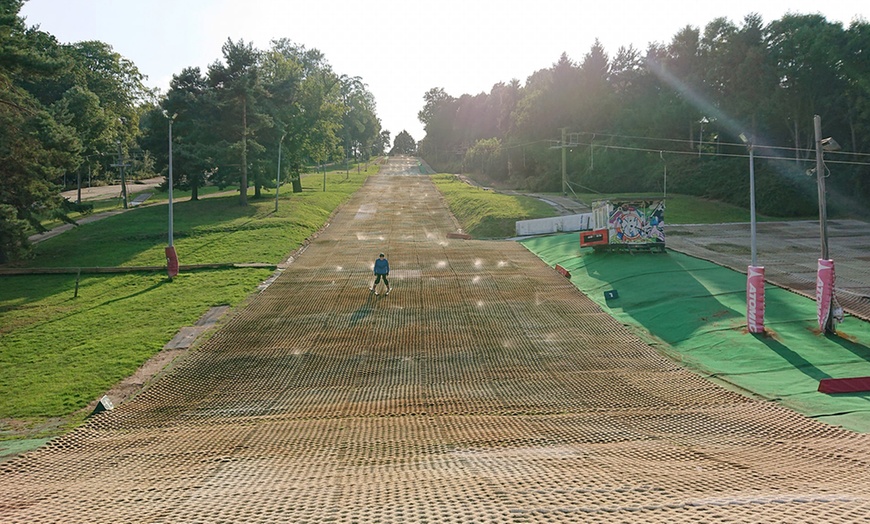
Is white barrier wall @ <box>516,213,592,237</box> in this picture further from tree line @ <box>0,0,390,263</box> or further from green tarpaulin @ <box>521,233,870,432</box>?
tree line @ <box>0,0,390,263</box>

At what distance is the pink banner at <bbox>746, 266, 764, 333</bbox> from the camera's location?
20422 mm

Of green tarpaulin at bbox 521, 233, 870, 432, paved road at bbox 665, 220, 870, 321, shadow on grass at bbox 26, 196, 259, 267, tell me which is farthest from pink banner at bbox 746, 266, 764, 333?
shadow on grass at bbox 26, 196, 259, 267

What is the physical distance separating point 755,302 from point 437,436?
1241 centimetres

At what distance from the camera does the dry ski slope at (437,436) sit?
8500 mm

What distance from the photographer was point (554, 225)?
152 feet

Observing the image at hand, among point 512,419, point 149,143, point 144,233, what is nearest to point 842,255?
point 512,419

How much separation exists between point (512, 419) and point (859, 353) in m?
10.6

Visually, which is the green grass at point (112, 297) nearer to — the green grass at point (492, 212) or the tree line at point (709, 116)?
the green grass at point (492, 212)

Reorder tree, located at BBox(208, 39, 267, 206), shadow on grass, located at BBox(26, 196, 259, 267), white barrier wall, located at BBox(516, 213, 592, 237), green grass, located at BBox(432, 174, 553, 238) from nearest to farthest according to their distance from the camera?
shadow on grass, located at BBox(26, 196, 259, 267) < white barrier wall, located at BBox(516, 213, 592, 237) < green grass, located at BBox(432, 174, 553, 238) < tree, located at BBox(208, 39, 267, 206)

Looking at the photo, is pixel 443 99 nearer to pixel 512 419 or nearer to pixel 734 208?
pixel 734 208

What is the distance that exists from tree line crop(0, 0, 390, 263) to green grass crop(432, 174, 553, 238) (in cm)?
1807

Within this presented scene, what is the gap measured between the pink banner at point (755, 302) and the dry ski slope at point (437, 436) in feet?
11.6

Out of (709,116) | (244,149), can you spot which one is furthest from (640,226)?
(709,116)

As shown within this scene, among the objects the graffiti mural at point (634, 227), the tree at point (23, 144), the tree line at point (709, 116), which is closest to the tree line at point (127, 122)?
the tree at point (23, 144)
